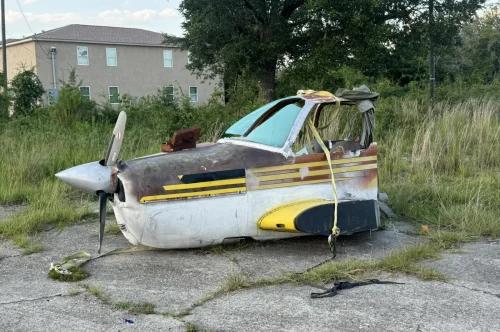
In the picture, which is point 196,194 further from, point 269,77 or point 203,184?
point 269,77

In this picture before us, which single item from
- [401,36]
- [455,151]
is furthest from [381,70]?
[455,151]

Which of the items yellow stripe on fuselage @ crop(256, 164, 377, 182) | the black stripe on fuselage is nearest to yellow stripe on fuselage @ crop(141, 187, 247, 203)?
the black stripe on fuselage

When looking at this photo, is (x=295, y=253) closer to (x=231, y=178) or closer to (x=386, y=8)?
(x=231, y=178)

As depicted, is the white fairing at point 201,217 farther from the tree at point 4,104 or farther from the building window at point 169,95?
the tree at point 4,104

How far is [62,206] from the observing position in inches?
285

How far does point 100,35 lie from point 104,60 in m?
2.64

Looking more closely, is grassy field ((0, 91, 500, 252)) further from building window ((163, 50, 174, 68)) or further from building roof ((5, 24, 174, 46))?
building window ((163, 50, 174, 68))

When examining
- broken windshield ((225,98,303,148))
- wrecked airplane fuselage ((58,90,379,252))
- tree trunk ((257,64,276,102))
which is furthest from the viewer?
tree trunk ((257,64,276,102))

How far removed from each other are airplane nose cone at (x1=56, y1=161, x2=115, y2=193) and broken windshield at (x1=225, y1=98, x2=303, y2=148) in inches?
58.9

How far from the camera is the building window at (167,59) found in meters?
44.7

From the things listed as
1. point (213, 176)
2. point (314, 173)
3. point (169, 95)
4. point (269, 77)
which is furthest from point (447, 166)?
point (269, 77)

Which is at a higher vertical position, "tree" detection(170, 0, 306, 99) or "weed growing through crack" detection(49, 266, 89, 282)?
"tree" detection(170, 0, 306, 99)

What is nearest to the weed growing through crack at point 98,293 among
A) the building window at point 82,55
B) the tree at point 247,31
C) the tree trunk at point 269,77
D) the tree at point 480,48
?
the tree at point 247,31

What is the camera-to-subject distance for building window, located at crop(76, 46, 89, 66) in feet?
136
